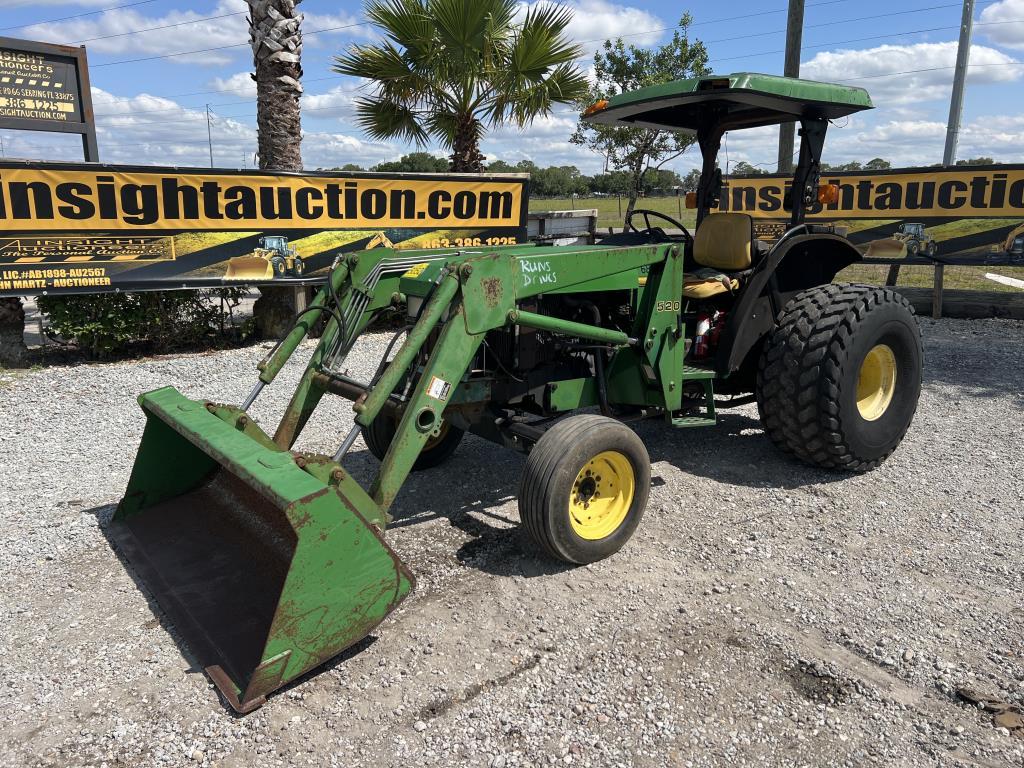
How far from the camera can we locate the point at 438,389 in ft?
11.6

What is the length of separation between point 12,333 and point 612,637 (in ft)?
24.0

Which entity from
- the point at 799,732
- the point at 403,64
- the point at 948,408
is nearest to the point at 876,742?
the point at 799,732

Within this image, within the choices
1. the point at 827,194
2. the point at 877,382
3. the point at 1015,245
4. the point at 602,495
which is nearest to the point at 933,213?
the point at 1015,245

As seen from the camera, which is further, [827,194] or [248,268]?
[248,268]

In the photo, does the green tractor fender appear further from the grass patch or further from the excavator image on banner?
the grass patch

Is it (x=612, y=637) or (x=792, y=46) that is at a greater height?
(x=792, y=46)

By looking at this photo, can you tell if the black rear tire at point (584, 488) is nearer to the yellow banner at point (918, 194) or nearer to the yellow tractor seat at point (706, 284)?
the yellow tractor seat at point (706, 284)

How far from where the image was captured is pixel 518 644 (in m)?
3.24

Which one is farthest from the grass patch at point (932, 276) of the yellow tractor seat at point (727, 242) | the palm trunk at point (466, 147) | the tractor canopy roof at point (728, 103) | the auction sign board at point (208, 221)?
the yellow tractor seat at point (727, 242)

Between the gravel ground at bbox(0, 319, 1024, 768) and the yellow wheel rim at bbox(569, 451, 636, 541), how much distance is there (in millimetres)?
204

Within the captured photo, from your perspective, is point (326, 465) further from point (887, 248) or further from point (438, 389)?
point (887, 248)

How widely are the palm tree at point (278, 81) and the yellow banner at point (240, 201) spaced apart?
2.19ft

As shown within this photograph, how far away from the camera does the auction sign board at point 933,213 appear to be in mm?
9969

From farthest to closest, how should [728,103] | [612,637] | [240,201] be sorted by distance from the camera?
[240,201]
[728,103]
[612,637]
